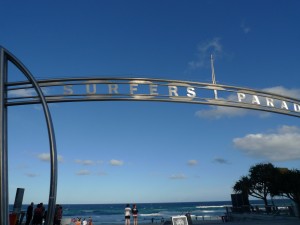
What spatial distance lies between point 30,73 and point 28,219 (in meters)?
8.36

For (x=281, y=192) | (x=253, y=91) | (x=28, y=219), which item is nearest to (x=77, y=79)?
(x=253, y=91)

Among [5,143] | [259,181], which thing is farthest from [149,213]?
[5,143]

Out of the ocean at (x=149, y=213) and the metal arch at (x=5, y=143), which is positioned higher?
the ocean at (x=149, y=213)

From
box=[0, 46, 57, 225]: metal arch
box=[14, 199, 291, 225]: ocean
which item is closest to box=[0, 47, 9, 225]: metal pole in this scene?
box=[0, 46, 57, 225]: metal arch

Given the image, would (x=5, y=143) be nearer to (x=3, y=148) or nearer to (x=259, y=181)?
(x=3, y=148)

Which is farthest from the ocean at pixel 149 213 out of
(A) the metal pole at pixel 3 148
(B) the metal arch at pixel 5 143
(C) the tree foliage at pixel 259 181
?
(A) the metal pole at pixel 3 148

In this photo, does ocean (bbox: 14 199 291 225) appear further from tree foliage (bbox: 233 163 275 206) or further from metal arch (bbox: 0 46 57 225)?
metal arch (bbox: 0 46 57 225)

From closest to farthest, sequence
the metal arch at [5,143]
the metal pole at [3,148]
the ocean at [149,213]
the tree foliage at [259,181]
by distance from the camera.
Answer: the metal pole at [3,148] < the metal arch at [5,143] < the tree foliage at [259,181] < the ocean at [149,213]

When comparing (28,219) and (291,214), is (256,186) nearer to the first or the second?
(291,214)

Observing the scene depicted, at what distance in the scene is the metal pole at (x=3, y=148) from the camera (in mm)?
7957

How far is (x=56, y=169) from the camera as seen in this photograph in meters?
8.68

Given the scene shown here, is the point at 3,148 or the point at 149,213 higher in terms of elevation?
the point at 149,213

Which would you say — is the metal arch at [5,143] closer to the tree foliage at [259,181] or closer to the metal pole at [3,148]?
the metal pole at [3,148]

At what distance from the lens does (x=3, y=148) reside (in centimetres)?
839
